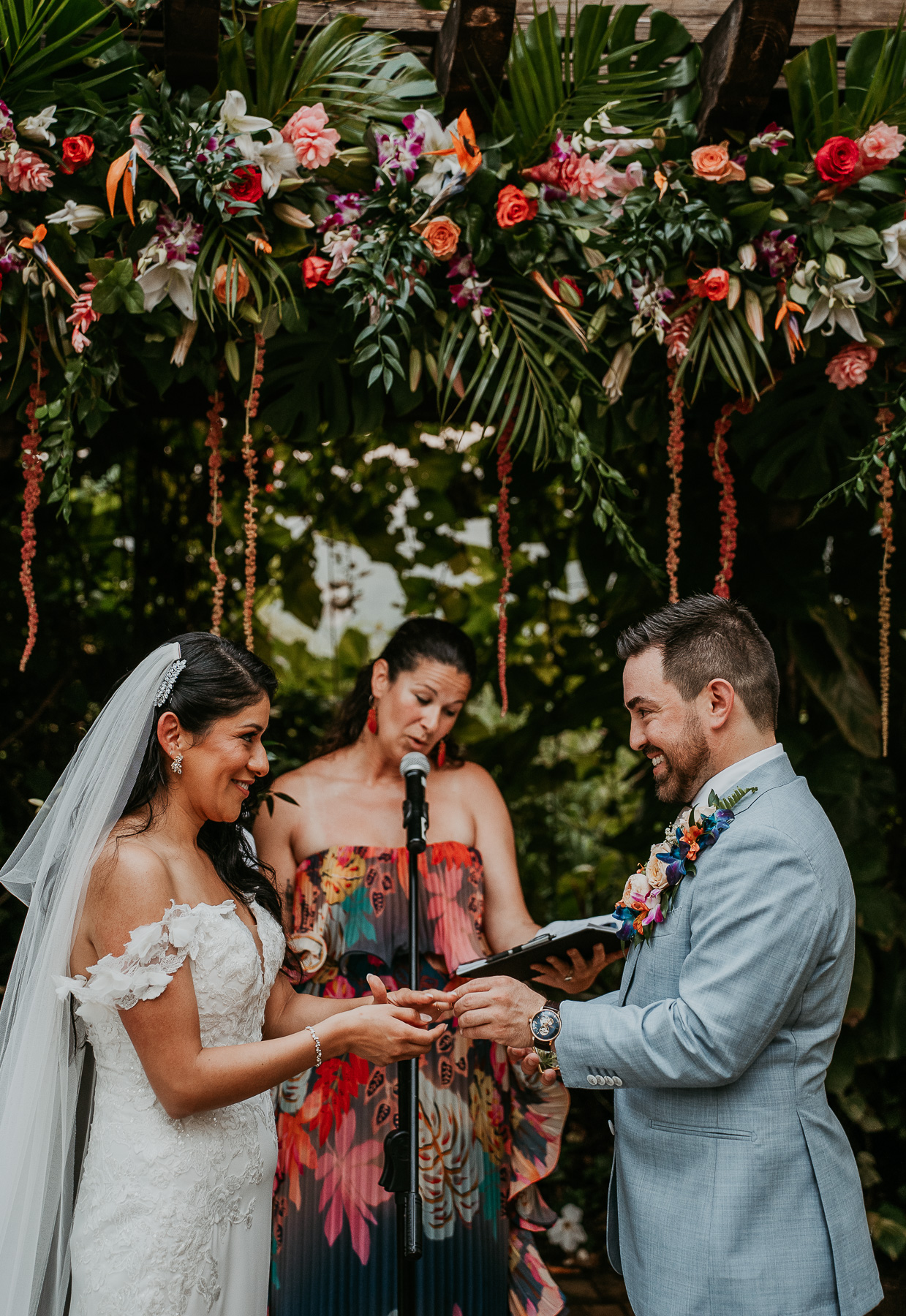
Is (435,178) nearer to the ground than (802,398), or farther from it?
farther from it

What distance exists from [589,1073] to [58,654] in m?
3.26

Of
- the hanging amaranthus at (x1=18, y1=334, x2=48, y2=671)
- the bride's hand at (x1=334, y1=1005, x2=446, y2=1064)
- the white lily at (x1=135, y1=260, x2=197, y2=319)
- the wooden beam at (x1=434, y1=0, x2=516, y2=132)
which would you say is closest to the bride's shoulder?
the bride's hand at (x1=334, y1=1005, x2=446, y2=1064)

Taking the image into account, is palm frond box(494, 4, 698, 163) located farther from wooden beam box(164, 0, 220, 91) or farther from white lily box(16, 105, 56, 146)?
white lily box(16, 105, 56, 146)

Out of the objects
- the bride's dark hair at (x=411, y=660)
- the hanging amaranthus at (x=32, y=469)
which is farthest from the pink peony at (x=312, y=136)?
the bride's dark hair at (x=411, y=660)

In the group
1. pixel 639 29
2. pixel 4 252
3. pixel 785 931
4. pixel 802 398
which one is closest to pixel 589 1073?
pixel 785 931

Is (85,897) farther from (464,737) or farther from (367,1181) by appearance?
(464,737)

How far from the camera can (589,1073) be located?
194cm

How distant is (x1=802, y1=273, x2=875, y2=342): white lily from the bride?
152 centimetres

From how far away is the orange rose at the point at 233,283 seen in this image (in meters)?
2.31

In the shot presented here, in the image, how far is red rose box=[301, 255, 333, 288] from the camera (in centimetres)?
236

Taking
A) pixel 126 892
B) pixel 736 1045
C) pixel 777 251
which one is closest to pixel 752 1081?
pixel 736 1045

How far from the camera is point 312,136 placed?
7.37 feet

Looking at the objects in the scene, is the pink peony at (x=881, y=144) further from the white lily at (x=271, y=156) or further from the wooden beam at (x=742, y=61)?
the white lily at (x=271, y=156)

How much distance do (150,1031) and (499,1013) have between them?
2.20ft
